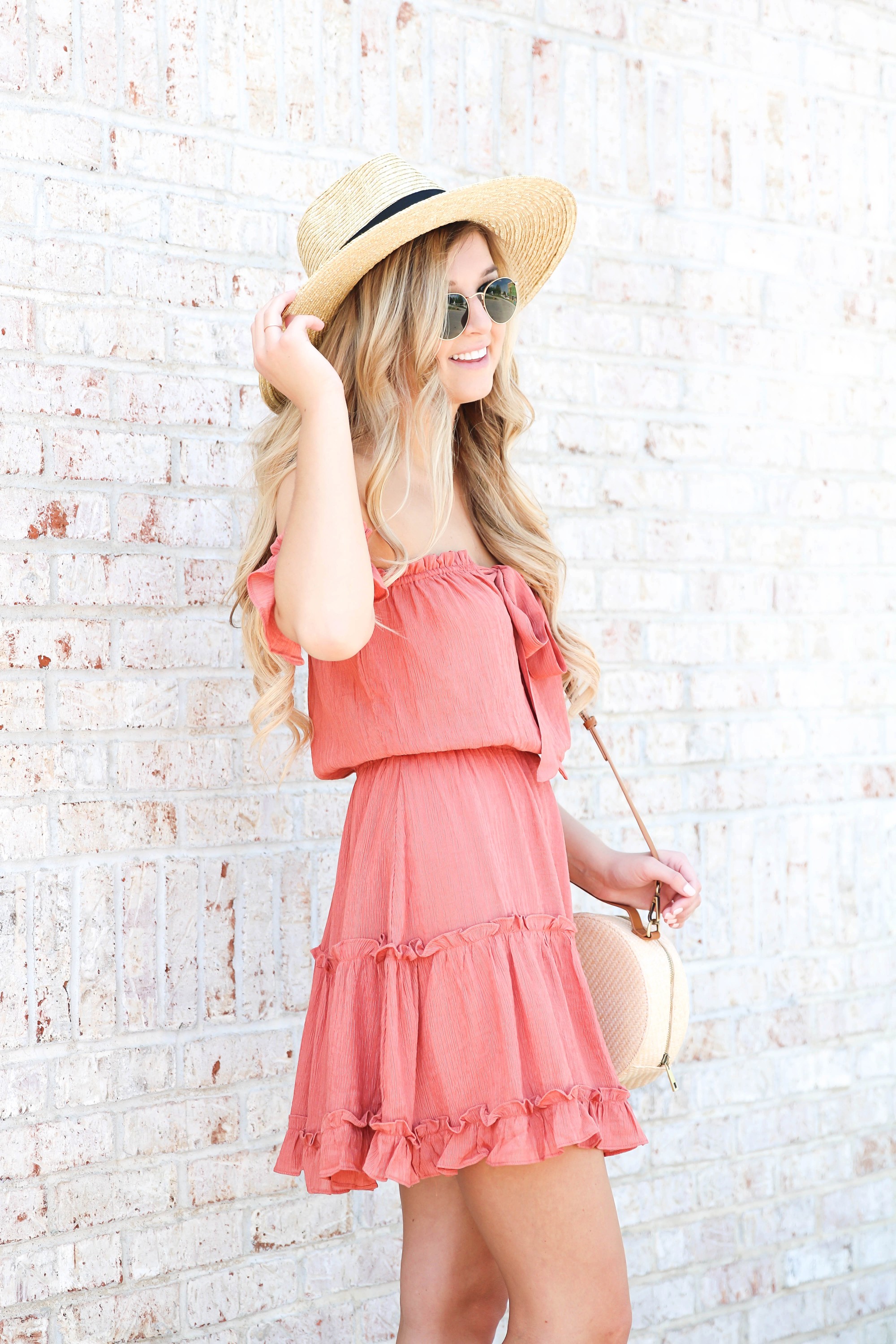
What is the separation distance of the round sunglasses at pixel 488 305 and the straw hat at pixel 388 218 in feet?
0.35

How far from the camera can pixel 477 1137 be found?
1.76 metres

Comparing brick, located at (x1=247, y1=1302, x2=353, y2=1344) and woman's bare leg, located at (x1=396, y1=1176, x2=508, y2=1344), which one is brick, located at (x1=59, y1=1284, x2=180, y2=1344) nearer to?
brick, located at (x1=247, y1=1302, x2=353, y2=1344)

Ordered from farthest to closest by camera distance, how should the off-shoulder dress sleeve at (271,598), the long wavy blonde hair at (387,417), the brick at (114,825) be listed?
1. the brick at (114,825)
2. the long wavy blonde hair at (387,417)
3. the off-shoulder dress sleeve at (271,598)

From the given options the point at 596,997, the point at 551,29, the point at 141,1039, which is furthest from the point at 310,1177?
the point at 551,29

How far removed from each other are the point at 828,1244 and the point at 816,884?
92 cm

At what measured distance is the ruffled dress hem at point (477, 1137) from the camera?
174 cm

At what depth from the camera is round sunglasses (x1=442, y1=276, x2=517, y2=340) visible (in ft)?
6.57

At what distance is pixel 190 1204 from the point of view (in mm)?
2633

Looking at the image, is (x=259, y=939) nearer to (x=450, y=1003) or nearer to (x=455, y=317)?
(x=450, y=1003)

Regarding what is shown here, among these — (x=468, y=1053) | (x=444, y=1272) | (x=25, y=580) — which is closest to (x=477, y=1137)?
(x=468, y=1053)

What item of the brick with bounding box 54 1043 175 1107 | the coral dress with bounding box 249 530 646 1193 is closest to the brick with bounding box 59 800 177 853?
the brick with bounding box 54 1043 175 1107

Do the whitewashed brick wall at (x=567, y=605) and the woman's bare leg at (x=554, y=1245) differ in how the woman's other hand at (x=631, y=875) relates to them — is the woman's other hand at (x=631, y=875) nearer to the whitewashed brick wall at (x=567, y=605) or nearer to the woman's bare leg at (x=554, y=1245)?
the woman's bare leg at (x=554, y=1245)

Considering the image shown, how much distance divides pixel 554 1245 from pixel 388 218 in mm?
1440

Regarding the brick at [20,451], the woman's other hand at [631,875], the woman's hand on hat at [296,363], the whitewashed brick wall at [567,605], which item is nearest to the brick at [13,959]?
the whitewashed brick wall at [567,605]
